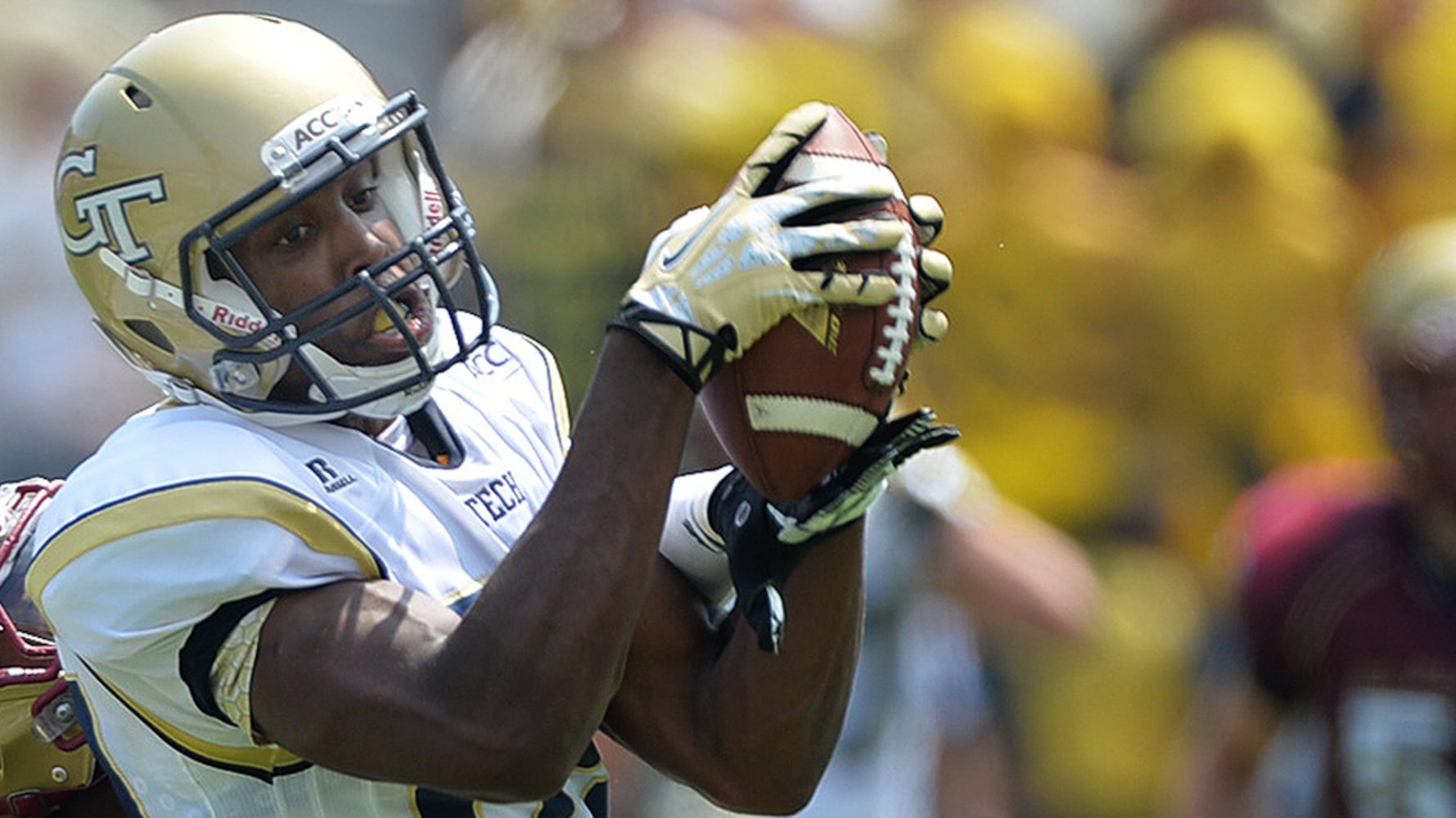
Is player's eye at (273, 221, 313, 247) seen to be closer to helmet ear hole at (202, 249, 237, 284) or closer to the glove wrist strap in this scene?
helmet ear hole at (202, 249, 237, 284)

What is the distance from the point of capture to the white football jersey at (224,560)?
1826 millimetres

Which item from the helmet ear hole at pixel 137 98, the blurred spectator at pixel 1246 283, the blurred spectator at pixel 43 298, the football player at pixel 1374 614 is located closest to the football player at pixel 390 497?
the helmet ear hole at pixel 137 98

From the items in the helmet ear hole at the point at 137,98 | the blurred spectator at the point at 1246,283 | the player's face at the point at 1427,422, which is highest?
the helmet ear hole at the point at 137,98

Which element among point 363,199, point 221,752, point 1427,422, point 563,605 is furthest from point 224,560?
point 1427,422

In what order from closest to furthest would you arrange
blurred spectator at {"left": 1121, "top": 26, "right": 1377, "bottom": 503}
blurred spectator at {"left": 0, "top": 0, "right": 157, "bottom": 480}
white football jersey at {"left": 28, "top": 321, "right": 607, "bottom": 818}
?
1. white football jersey at {"left": 28, "top": 321, "right": 607, "bottom": 818}
2. blurred spectator at {"left": 0, "top": 0, "right": 157, "bottom": 480}
3. blurred spectator at {"left": 1121, "top": 26, "right": 1377, "bottom": 503}

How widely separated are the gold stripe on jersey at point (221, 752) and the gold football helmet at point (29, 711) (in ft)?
0.72

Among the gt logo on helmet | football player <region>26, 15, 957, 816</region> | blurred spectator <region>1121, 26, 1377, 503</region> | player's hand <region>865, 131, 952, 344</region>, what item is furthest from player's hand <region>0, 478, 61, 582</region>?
blurred spectator <region>1121, 26, 1377, 503</region>

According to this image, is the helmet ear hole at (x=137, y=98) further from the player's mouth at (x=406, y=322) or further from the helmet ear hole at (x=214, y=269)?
the player's mouth at (x=406, y=322)

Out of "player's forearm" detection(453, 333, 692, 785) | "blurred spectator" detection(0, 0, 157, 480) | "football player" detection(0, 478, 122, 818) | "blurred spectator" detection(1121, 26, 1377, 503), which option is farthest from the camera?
"blurred spectator" detection(1121, 26, 1377, 503)

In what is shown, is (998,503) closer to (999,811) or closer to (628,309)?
(999,811)

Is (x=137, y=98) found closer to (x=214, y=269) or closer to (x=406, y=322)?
(x=214, y=269)

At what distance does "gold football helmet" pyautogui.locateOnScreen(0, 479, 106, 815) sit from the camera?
7.09 feet

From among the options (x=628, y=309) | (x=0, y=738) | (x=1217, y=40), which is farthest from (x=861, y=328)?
(x=1217, y=40)

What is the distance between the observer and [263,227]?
2002 millimetres
